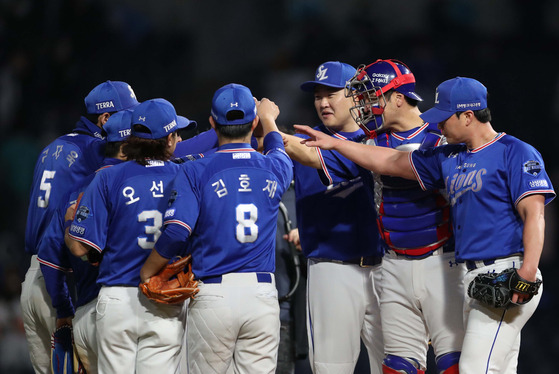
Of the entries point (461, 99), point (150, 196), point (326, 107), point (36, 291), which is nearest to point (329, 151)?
point (326, 107)

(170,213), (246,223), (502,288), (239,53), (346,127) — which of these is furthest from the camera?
(239,53)

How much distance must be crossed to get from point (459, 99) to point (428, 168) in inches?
15.8

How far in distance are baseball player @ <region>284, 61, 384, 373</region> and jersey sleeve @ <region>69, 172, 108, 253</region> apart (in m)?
1.19

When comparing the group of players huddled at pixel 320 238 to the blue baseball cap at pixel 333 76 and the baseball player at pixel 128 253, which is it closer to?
the baseball player at pixel 128 253

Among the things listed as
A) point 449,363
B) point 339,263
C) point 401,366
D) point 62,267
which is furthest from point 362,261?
point 62,267

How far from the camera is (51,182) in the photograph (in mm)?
4684

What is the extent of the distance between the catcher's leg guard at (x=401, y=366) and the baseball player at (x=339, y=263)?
0.37m

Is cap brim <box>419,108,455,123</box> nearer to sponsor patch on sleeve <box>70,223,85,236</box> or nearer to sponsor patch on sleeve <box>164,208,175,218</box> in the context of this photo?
sponsor patch on sleeve <box>164,208,175,218</box>

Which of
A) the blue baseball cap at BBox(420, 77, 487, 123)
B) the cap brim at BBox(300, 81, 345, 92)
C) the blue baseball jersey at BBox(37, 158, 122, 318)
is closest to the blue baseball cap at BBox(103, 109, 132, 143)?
the blue baseball jersey at BBox(37, 158, 122, 318)

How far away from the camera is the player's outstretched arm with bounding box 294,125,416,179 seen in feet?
13.5

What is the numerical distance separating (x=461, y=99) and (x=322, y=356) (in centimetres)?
175

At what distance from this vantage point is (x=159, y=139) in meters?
3.96

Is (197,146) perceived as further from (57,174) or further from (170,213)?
(170,213)

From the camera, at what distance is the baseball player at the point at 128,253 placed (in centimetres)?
379
